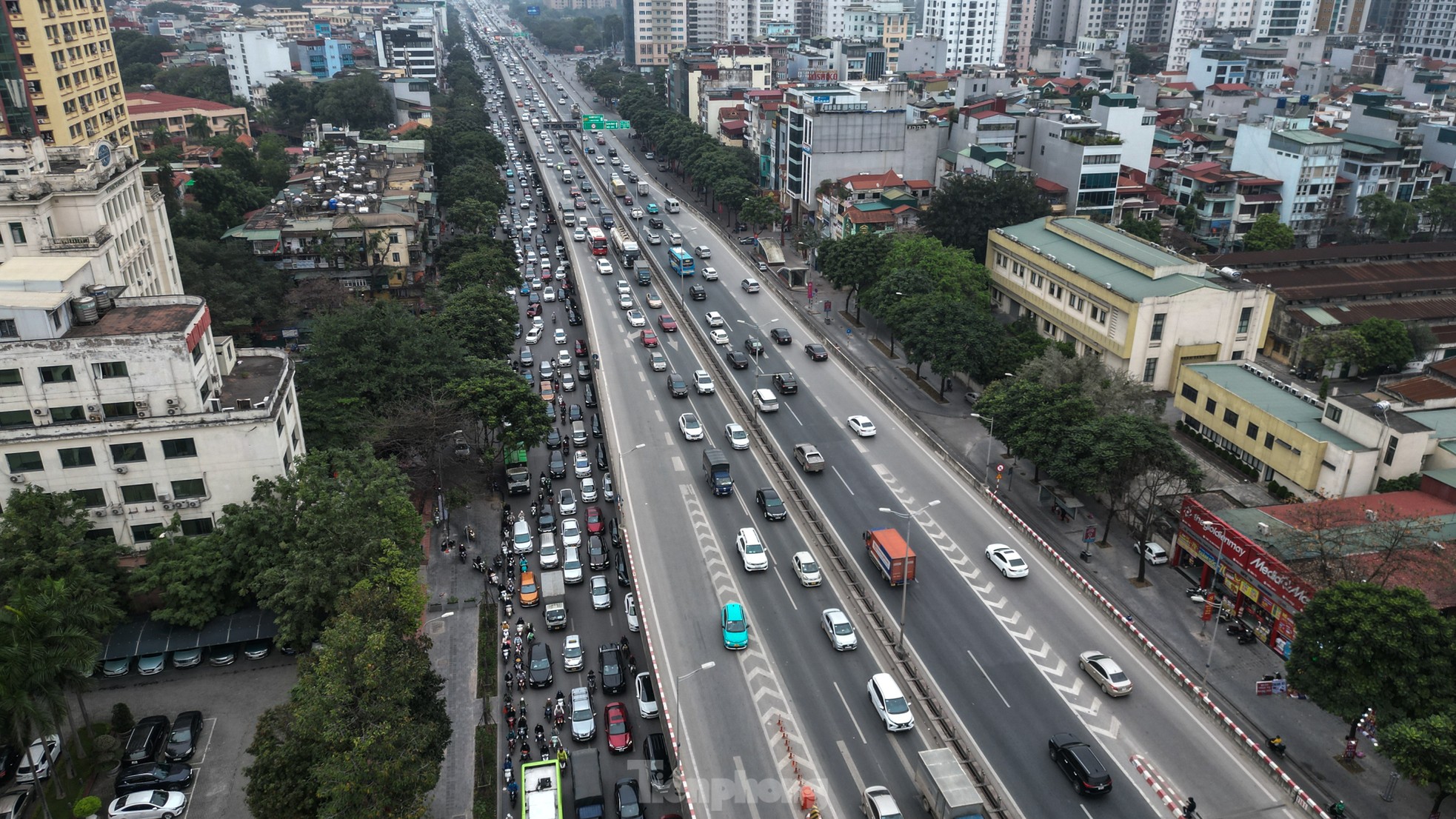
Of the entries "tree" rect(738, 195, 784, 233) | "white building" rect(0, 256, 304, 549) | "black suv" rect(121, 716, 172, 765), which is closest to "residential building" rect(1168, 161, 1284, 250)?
"tree" rect(738, 195, 784, 233)

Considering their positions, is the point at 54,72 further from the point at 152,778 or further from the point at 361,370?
the point at 152,778

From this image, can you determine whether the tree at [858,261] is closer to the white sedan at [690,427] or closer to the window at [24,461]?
the white sedan at [690,427]

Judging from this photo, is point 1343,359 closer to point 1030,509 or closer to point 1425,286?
point 1425,286

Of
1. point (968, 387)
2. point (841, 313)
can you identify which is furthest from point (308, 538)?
point (841, 313)

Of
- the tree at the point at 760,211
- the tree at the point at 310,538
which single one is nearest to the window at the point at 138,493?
the tree at the point at 310,538

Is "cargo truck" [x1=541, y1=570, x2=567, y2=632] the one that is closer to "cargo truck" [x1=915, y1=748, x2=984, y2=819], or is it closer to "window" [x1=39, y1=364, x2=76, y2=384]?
"cargo truck" [x1=915, y1=748, x2=984, y2=819]

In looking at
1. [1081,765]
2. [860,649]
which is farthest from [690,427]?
[1081,765]
